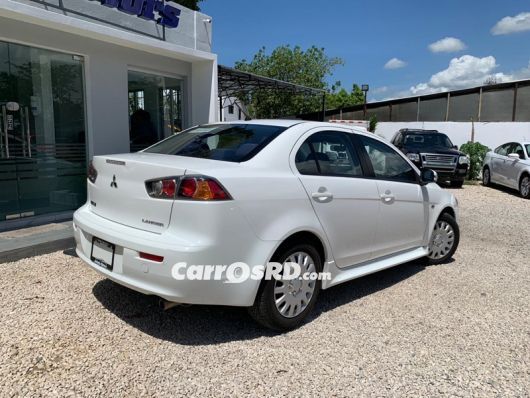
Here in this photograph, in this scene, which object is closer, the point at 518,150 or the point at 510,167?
the point at 510,167

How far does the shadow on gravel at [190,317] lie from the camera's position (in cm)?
345

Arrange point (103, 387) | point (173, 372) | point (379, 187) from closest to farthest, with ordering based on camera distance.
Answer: point (103, 387) < point (173, 372) < point (379, 187)

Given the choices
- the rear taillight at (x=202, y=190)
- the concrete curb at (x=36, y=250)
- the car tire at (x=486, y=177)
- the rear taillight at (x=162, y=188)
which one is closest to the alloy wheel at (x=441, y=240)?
the rear taillight at (x=202, y=190)

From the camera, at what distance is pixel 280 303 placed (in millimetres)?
3486

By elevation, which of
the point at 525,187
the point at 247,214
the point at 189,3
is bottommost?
the point at 525,187

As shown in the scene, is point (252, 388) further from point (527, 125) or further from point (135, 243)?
point (527, 125)

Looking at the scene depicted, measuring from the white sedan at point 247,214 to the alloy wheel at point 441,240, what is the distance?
3.50 feet

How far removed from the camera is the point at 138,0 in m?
7.48

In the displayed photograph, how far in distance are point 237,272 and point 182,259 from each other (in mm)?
420

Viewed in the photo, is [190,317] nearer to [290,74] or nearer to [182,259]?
[182,259]

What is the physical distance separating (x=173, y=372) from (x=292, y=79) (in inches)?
1101

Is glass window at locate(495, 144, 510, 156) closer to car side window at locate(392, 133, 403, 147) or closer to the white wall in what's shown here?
car side window at locate(392, 133, 403, 147)

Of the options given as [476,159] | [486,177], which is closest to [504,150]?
[486,177]

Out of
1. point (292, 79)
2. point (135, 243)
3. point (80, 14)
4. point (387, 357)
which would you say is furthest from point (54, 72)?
point (292, 79)
